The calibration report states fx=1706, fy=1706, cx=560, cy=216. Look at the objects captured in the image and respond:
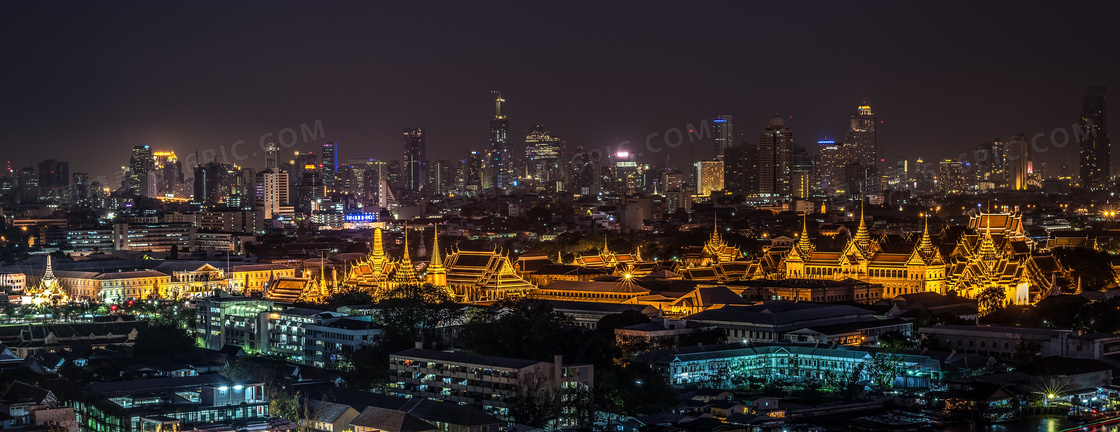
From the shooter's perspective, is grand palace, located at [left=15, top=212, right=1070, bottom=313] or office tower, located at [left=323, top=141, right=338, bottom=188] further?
office tower, located at [left=323, top=141, right=338, bottom=188]

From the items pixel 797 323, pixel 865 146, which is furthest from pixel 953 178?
pixel 797 323

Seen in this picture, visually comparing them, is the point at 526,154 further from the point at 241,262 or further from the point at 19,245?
the point at 241,262

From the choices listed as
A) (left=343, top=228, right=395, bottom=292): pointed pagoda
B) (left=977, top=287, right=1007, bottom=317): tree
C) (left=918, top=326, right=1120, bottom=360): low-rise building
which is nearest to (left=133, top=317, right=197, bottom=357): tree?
(left=343, top=228, right=395, bottom=292): pointed pagoda

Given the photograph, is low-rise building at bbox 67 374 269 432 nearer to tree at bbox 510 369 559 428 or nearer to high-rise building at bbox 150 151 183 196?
tree at bbox 510 369 559 428

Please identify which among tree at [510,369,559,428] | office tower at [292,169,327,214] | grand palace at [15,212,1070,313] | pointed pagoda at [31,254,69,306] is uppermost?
office tower at [292,169,327,214]

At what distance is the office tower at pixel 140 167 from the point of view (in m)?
147

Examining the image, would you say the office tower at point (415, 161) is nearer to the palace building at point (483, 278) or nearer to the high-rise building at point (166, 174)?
the high-rise building at point (166, 174)

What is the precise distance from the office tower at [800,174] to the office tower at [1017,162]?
18.0 m

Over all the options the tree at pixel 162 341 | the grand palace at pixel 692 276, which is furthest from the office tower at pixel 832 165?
the tree at pixel 162 341

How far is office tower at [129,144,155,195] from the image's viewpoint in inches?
5778

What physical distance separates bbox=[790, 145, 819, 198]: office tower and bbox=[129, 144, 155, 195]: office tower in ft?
184

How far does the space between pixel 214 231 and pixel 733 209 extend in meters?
42.8

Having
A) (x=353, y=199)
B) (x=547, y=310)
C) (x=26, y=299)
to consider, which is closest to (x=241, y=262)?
(x=26, y=299)

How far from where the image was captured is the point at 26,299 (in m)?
59.9
